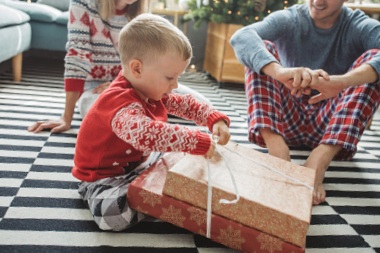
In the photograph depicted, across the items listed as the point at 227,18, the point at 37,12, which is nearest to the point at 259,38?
the point at 227,18

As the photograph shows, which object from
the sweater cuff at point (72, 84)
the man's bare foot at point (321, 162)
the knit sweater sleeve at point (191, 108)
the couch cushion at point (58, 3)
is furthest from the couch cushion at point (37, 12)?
the man's bare foot at point (321, 162)

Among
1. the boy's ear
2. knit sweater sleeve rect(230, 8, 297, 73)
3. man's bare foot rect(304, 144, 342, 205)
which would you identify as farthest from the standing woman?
man's bare foot rect(304, 144, 342, 205)

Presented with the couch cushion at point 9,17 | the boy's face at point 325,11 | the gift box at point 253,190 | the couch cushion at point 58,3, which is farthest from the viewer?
the couch cushion at point 58,3

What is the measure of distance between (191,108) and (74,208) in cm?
35

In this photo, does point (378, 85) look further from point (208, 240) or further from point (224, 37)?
point (224, 37)

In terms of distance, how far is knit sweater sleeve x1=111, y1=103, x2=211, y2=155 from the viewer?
62cm

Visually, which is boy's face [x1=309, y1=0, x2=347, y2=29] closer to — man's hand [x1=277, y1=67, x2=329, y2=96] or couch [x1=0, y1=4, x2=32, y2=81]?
man's hand [x1=277, y1=67, x2=329, y2=96]

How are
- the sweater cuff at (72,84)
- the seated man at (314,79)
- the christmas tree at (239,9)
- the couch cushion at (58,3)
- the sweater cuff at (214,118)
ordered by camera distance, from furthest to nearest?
the couch cushion at (58,3)
the christmas tree at (239,9)
the sweater cuff at (72,84)
the seated man at (314,79)
the sweater cuff at (214,118)

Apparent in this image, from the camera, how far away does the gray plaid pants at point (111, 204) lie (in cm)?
66

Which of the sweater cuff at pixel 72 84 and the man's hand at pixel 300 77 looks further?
the sweater cuff at pixel 72 84

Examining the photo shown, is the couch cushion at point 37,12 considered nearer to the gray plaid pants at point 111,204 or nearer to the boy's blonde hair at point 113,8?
the boy's blonde hair at point 113,8

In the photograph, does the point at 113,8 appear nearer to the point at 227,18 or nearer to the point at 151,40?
the point at 151,40

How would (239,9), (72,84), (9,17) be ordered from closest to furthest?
(72,84), (9,17), (239,9)

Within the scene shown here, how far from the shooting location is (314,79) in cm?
86
